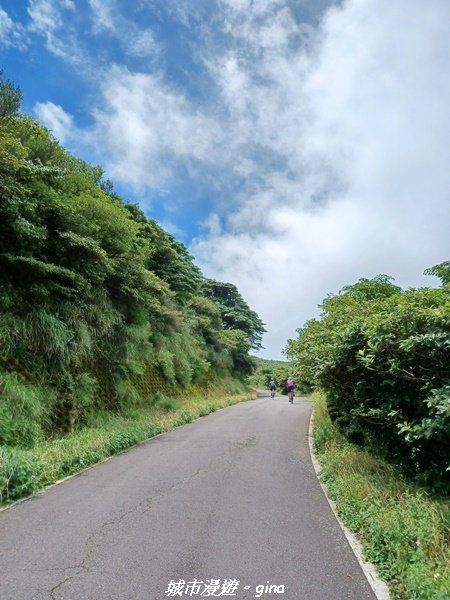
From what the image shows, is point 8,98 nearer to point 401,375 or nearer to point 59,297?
point 59,297

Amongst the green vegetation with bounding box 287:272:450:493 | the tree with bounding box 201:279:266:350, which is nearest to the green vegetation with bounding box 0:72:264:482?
the green vegetation with bounding box 287:272:450:493

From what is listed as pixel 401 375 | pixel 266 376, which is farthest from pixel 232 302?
pixel 401 375

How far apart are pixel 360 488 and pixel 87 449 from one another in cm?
549

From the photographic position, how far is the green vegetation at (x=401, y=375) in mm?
4867

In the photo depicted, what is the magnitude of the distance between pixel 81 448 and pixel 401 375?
6373 mm

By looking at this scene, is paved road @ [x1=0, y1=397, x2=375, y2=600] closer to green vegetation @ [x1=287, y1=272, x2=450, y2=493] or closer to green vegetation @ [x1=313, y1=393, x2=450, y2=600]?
green vegetation @ [x1=313, y1=393, x2=450, y2=600]

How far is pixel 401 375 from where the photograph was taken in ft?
18.1

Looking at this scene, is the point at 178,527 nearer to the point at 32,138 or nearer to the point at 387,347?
the point at 387,347

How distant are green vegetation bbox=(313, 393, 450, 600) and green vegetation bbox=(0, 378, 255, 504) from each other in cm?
470

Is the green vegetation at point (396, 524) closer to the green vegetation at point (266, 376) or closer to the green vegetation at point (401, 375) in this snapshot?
the green vegetation at point (401, 375)

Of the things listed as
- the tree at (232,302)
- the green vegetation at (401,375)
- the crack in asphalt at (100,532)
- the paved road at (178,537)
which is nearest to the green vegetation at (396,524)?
the paved road at (178,537)

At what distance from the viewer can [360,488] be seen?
5.72 meters

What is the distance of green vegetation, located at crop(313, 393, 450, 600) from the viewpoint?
339 centimetres

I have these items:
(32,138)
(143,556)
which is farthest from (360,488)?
(32,138)
